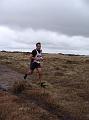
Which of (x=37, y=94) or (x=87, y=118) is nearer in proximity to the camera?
(x=87, y=118)

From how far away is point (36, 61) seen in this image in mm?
21906

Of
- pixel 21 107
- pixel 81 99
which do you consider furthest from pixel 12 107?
pixel 81 99

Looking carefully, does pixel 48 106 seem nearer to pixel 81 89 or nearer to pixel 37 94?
pixel 37 94

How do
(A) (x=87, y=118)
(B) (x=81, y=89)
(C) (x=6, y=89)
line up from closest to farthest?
1. (A) (x=87, y=118)
2. (C) (x=6, y=89)
3. (B) (x=81, y=89)

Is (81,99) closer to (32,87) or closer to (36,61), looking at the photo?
(32,87)

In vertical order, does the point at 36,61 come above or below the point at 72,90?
above

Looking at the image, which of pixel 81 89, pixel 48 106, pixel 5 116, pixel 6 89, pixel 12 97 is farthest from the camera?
pixel 81 89

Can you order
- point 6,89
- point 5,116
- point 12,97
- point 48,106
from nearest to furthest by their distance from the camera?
point 5,116 < point 48,106 < point 12,97 < point 6,89

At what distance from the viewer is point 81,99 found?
18.0 m

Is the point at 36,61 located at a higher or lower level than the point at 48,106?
higher

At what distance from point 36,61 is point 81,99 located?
4804 mm

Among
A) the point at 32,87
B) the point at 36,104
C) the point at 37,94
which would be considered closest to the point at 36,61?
the point at 32,87

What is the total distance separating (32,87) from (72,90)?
7.12 ft

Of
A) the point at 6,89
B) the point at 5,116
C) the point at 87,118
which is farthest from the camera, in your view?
the point at 6,89
